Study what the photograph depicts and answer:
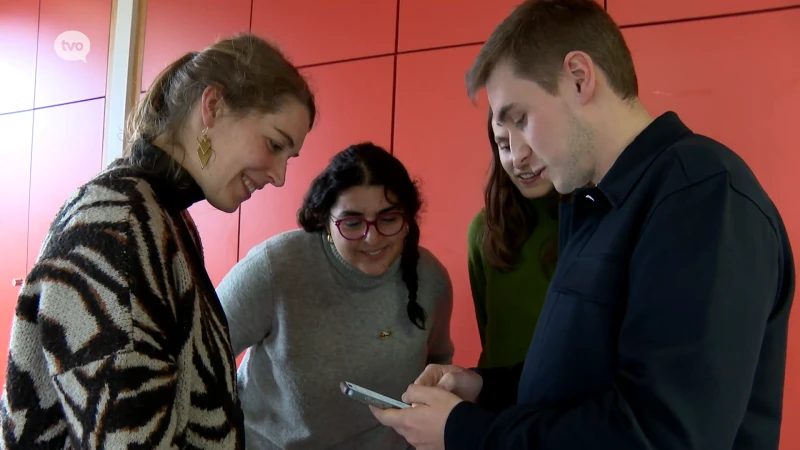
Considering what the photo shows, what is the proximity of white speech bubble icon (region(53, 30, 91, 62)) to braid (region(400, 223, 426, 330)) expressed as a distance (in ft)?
8.69

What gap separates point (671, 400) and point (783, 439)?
1.45m

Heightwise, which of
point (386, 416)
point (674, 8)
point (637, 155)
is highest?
point (674, 8)

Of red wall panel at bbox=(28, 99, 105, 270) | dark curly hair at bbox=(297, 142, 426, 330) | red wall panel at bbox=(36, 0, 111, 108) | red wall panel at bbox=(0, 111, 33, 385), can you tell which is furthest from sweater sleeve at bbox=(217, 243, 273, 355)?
red wall panel at bbox=(0, 111, 33, 385)

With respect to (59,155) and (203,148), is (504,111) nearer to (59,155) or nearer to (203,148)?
(203,148)

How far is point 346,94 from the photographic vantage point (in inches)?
95.9

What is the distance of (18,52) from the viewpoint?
3475 millimetres

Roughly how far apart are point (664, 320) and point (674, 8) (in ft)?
5.17

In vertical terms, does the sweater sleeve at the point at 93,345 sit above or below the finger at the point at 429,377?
above

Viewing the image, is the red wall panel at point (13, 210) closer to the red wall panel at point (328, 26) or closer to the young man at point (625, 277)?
the red wall panel at point (328, 26)

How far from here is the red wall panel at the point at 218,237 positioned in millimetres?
2738

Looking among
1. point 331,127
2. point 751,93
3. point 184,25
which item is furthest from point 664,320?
point 184,25

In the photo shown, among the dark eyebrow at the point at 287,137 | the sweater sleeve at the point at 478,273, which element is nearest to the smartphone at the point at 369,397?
the dark eyebrow at the point at 287,137

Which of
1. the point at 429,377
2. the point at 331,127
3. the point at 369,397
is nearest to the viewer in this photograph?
the point at 369,397

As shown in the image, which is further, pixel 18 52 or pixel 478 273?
pixel 18 52
